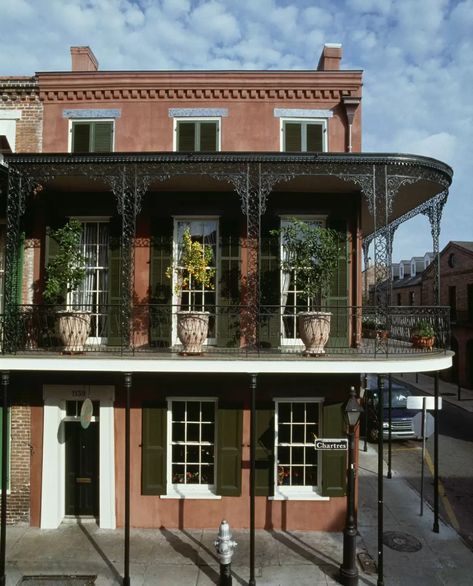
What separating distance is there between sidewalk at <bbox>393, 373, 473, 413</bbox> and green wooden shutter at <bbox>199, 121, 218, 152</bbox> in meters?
17.6

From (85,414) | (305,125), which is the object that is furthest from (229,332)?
(305,125)

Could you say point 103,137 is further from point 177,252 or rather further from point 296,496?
point 296,496

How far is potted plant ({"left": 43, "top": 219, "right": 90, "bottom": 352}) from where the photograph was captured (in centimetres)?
822

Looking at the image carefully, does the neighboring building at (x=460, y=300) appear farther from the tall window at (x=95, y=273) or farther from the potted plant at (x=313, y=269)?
the tall window at (x=95, y=273)

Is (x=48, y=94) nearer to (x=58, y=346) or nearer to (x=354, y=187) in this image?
(x=58, y=346)

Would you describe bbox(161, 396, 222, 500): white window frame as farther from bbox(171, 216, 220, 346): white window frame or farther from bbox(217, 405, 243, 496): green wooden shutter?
bbox(171, 216, 220, 346): white window frame

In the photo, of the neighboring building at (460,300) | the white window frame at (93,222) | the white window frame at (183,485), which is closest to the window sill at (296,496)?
the white window frame at (183,485)

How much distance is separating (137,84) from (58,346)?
20.2 feet

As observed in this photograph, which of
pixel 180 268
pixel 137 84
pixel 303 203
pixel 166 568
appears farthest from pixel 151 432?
pixel 137 84

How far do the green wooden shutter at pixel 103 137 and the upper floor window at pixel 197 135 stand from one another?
1532 mm

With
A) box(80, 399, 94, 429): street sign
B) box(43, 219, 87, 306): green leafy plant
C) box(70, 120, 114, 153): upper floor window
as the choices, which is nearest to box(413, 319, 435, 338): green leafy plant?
box(80, 399, 94, 429): street sign

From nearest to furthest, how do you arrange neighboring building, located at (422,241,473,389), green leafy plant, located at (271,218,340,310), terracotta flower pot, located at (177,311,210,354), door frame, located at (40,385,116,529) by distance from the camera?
1. terracotta flower pot, located at (177,311,210,354)
2. green leafy plant, located at (271,218,340,310)
3. door frame, located at (40,385,116,529)
4. neighboring building, located at (422,241,473,389)

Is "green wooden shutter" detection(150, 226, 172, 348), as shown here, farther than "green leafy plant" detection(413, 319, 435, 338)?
Yes

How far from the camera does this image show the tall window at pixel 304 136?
33.1ft
